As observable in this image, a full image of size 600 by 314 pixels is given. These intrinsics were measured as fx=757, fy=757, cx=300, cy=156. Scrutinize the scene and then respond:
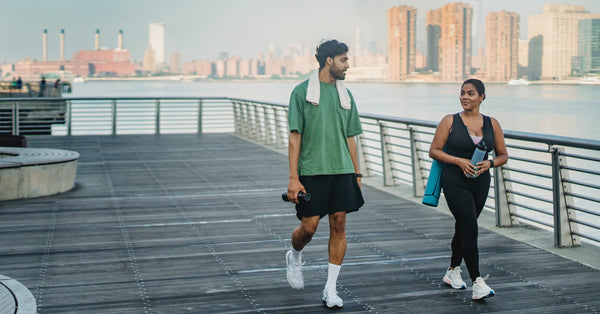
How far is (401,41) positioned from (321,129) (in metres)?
120

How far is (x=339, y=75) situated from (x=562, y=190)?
2946 millimetres

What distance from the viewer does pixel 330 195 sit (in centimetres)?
494

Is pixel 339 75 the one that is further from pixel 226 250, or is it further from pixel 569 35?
pixel 569 35

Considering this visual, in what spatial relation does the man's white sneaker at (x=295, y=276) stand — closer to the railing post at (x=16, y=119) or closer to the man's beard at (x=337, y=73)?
the man's beard at (x=337, y=73)

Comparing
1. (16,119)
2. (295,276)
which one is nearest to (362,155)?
(295,276)

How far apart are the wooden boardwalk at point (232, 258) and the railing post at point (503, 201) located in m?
0.28

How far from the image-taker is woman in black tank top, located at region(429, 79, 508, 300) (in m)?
5.05

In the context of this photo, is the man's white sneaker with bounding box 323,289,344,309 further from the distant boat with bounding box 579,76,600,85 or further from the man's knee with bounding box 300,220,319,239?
the distant boat with bounding box 579,76,600,85

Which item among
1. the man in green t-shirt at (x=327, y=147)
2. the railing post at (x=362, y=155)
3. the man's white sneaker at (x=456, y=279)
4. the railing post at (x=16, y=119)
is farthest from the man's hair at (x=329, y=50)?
the railing post at (x=16, y=119)

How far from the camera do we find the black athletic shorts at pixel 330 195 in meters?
4.88

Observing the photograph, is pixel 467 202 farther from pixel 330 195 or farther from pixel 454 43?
pixel 454 43

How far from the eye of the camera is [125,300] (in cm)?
512

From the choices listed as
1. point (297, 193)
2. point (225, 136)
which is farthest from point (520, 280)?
point (225, 136)

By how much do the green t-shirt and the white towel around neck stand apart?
0.03 metres
